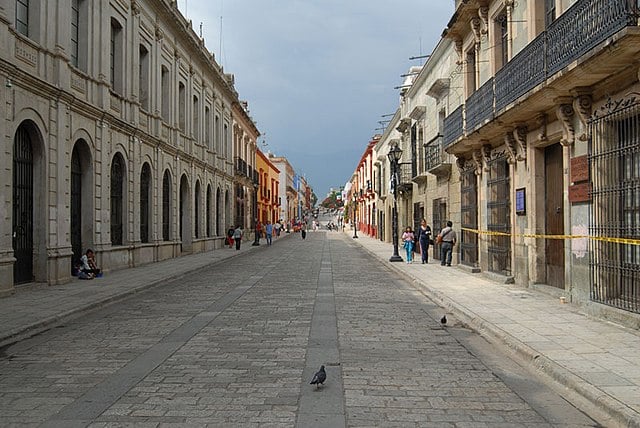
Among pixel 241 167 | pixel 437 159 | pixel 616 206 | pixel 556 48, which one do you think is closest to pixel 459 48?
pixel 437 159

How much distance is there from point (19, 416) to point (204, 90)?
2831 centimetres

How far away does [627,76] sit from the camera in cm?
864

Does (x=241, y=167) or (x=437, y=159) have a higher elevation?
(x=241, y=167)

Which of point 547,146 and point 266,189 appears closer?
point 547,146

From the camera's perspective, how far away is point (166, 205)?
25266 millimetres

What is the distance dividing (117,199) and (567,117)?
14.4 m

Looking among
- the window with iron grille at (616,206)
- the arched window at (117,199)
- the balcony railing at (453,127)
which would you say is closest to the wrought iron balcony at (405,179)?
the balcony railing at (453,127)

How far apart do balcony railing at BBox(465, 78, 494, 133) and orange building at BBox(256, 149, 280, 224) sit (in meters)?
40.3

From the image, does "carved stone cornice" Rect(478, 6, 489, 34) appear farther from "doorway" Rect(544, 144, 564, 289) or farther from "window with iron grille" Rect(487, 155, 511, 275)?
"doorway" Rect(544, 144, 564, 289)

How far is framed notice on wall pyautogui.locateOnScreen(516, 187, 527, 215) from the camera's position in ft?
43.4

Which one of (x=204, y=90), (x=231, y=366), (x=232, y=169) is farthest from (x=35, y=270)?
(x=232, y=169)

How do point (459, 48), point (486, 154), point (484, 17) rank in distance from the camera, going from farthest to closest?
point (459, 48)
point (486, 154)
point (484, 17)

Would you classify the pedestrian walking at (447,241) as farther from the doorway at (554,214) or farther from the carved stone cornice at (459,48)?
the doorway at (554,214)

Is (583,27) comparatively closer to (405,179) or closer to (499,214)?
(499,214)
